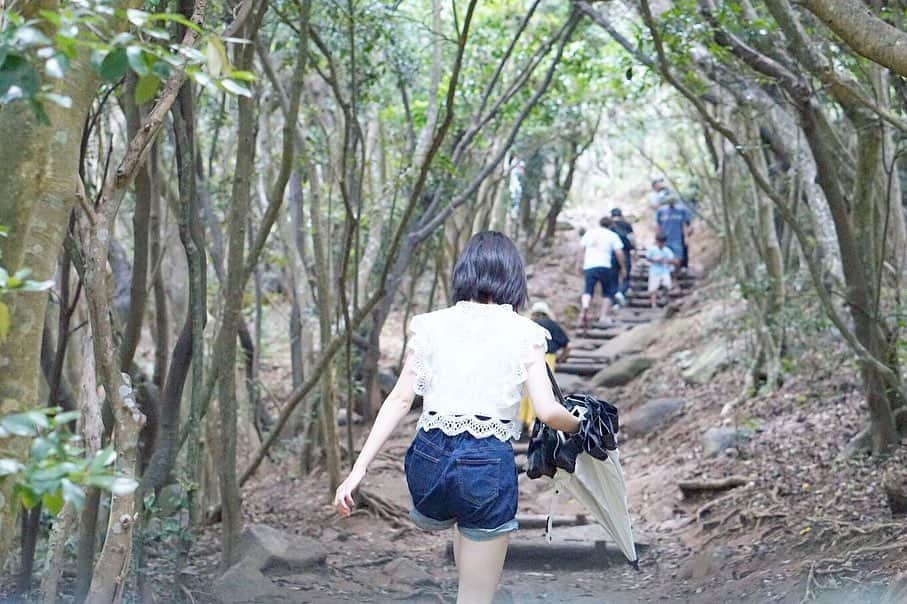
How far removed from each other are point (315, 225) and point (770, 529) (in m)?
4.77

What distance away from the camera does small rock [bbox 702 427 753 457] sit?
1116 cm

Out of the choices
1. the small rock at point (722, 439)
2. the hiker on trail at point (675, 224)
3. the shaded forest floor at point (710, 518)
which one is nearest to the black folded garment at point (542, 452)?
the shaded forest floor at point (710, 518)

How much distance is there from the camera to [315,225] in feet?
33.5

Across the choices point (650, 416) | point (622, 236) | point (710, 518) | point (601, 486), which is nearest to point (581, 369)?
point (650, 416)

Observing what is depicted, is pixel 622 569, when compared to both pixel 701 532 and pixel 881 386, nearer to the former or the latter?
pixel 701 532

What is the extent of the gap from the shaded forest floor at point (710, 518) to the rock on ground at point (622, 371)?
1172 millimetres

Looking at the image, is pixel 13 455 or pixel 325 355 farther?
pixel 325 355

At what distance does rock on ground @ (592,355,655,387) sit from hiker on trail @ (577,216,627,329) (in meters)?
2.04

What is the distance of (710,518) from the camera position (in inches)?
368

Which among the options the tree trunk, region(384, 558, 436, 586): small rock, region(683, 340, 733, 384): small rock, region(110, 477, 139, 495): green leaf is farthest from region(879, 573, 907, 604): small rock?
region(683, 340, 733, 384): small rock

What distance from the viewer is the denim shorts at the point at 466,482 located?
4.07 meters

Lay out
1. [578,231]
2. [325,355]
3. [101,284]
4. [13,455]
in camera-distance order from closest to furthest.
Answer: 1. [13,455]
2. [101,284]
3. [325,355]
4. [578,231]

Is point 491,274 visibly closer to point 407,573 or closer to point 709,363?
point 407,573

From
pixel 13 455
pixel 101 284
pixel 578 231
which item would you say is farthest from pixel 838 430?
pixel 578 231
